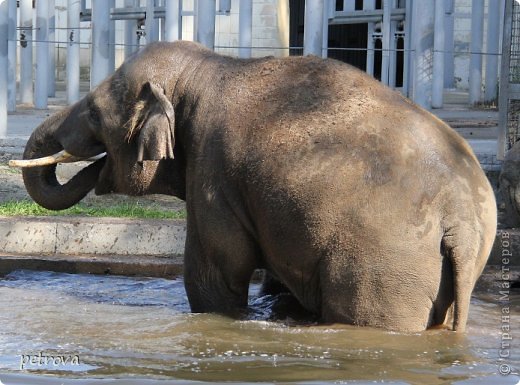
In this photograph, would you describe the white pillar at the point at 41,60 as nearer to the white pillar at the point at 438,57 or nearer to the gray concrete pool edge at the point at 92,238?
the white pillar at the point at 438,57

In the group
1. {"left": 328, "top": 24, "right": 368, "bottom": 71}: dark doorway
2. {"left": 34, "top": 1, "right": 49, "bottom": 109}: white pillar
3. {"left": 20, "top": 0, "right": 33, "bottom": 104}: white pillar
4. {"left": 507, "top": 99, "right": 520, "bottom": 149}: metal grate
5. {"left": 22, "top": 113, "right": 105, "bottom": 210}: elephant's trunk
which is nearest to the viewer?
{"left": 22, "top": 113, "right": 105, "bottom": 210}: elephant's trunk

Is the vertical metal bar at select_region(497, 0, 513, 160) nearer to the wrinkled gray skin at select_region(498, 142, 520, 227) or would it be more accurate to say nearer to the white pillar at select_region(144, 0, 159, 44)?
the wrinkled gray skin at select_region(498, 142, 520, 227)

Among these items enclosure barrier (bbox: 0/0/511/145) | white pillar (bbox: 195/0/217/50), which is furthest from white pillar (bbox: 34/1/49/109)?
white pillar (bbox: 195/0/217/50)

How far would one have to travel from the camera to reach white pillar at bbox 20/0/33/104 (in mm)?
16781

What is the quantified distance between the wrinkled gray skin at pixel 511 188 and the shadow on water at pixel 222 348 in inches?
70.5

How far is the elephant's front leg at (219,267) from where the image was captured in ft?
21.0

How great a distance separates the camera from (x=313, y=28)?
37.1ft

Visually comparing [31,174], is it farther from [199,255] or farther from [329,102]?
[329,102]

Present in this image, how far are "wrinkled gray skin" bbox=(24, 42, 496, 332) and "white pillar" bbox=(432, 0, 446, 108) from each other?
843 cm

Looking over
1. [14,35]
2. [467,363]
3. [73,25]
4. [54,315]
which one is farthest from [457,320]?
[73,25]

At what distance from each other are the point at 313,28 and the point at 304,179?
5.52 m

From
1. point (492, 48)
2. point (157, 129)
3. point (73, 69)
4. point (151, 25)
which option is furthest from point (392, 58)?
point (157, 129)

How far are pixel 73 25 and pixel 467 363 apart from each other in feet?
44.4

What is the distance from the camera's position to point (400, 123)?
602 cm
